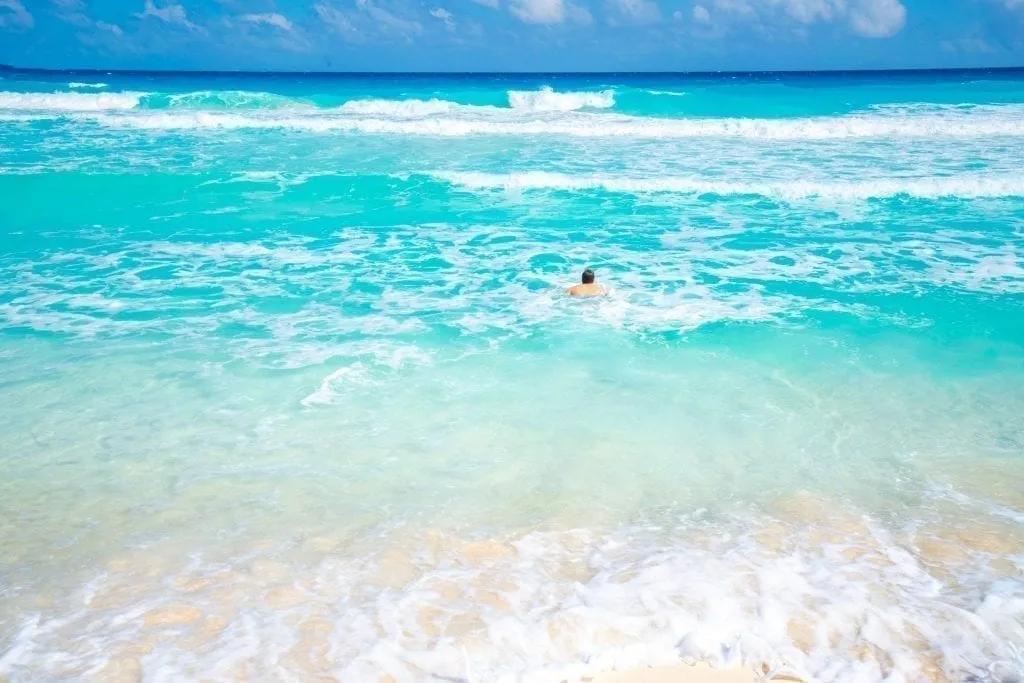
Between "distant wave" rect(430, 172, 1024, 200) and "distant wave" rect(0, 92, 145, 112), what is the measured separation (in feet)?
96.2

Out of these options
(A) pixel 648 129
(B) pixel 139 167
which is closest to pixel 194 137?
(B) pixel 139 167

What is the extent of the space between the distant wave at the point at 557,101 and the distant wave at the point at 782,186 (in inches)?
879

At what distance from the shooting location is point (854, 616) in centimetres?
391

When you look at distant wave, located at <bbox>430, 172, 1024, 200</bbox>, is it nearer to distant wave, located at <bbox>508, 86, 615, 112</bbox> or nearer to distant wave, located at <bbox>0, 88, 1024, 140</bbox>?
distant wave, located at <bbox>0, 88, 1024, 140</bbox>

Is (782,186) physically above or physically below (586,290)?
above

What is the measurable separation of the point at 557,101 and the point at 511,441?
3623 cm

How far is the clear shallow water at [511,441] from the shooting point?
152 inches

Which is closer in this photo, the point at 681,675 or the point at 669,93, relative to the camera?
the point at 681,675

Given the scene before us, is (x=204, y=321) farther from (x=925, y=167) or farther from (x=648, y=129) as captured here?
(x=648, y=129)

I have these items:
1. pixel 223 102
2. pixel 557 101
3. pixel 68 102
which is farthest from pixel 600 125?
→ pixel 68 102

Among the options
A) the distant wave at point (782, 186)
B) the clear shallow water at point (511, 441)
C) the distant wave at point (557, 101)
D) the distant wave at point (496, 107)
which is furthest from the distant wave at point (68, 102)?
the distant wave at point (782, 186)

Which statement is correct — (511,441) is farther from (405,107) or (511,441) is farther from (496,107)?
(496,107)

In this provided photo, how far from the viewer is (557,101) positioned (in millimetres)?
39688

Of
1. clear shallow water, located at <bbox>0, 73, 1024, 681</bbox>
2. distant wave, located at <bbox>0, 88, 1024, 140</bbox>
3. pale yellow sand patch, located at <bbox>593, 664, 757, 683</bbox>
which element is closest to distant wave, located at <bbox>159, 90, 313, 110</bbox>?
distant wave, located at <bbox>0, 88, 1024, 140</bbox>
